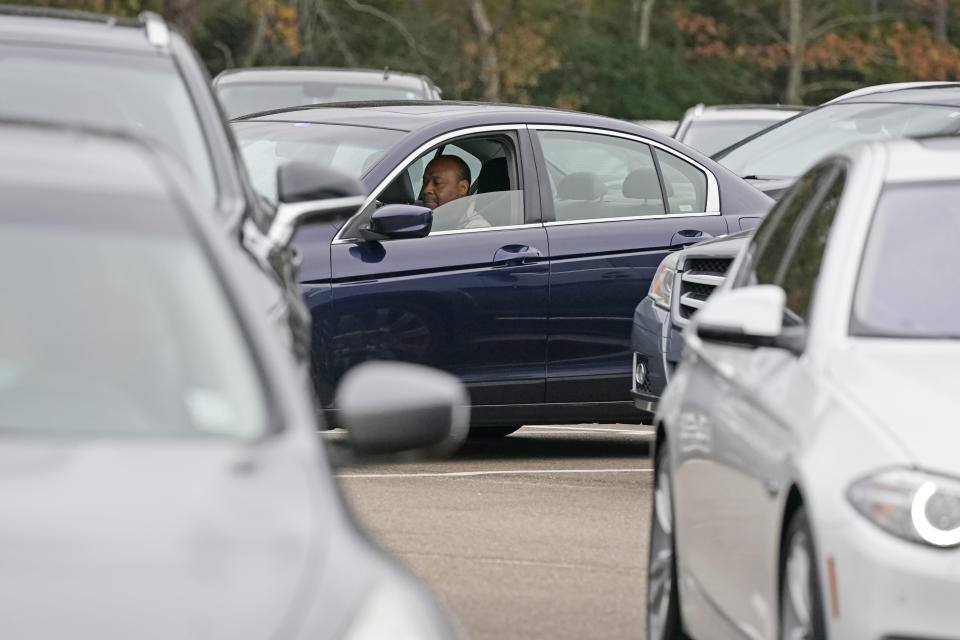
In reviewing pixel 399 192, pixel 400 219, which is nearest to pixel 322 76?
pixel 399 192

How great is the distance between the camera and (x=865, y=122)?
565 inches

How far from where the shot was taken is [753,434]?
217 inches

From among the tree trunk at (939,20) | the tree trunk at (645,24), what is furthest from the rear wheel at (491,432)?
the tree trunk at (645,24)

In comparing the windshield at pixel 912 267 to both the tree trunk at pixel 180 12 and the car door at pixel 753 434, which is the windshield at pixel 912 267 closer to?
the car door at pixel 753 434

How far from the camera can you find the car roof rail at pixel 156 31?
7387mm

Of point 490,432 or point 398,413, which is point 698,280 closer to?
point 490,432

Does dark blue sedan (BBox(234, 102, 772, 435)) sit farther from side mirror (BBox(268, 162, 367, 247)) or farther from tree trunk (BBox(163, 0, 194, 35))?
tree trunk (BBox(163, 0, 194, 35))

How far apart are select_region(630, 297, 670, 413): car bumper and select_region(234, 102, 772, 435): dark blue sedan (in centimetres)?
55

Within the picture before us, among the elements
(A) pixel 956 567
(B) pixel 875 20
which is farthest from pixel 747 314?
(B) pixel 875 20

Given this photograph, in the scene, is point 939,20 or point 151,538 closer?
point 151,538

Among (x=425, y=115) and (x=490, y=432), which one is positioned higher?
(x=425, y=115)

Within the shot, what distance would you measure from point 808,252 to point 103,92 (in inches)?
93.1

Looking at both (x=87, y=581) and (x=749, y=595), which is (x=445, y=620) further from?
Result: (x=749, y=595)

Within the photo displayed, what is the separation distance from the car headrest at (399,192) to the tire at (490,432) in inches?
66.1
